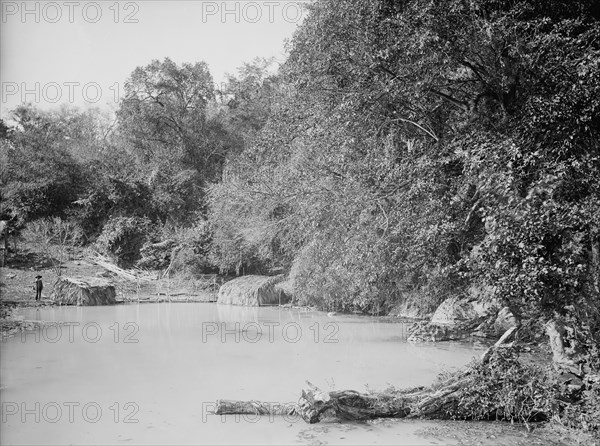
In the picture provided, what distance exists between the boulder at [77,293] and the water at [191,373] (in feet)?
6.07

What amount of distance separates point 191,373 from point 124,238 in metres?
15.7

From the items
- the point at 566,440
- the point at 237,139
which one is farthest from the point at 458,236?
the point at 237,139

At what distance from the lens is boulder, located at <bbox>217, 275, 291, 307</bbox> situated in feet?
58.2

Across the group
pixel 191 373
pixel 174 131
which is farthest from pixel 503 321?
pixel 174 131

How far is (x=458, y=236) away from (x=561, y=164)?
2169 mm

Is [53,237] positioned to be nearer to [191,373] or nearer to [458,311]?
[191,373]

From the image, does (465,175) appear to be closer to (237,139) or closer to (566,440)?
(566,440)

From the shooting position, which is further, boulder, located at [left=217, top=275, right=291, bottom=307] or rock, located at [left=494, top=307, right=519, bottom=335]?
boulder, located at [left=217, top=275, right=291, bottom=307]

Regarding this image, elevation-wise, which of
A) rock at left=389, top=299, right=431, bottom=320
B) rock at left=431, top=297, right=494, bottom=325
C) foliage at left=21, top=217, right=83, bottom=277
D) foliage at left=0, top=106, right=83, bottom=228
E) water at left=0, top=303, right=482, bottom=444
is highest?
foliage at left=0, top=106, right=83, bottom=228

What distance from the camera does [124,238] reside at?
74.2 ft

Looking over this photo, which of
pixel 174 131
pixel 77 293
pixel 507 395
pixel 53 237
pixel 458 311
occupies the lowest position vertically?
pixel 507 395

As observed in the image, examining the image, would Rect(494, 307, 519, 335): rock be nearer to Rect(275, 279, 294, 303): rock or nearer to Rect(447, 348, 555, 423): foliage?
Rect(447, 348, 555, 423): foliage

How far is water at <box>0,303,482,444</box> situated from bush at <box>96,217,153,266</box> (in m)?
8.11

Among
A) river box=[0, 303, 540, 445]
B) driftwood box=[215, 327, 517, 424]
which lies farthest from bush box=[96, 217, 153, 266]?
driftwood box=[215, 327, 517, 424]
